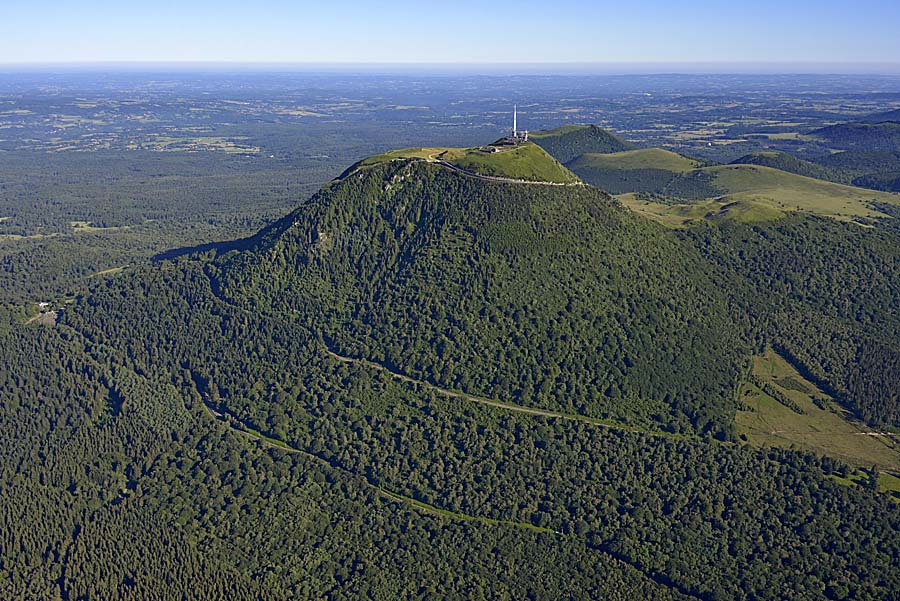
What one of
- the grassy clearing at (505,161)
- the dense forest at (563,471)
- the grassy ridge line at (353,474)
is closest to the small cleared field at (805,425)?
the dense forest at (563,471)

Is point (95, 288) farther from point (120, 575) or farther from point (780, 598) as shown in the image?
point (780, 598)

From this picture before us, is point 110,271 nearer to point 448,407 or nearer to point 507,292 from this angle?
point 507,292

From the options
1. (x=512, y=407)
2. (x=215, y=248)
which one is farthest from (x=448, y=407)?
(x=215, y=248)

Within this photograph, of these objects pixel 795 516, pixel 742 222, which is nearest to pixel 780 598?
pixel 795 516

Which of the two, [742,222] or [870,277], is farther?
[742,222]

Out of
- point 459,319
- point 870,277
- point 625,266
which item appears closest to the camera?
point 459,319

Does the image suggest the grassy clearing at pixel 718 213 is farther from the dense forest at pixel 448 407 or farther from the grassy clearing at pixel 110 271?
the grassy clearing at pixel 110 271

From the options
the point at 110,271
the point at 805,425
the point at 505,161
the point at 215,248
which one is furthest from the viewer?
the point at 110,271
